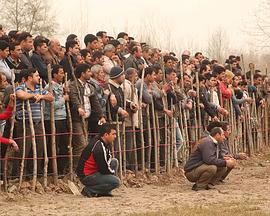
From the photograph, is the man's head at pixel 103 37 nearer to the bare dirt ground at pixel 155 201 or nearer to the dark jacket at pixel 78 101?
the dark jacket at pixel 78 101

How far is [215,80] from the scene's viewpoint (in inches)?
601

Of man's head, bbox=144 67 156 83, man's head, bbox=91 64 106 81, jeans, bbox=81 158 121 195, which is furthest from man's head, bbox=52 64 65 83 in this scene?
man's head, bbox=144 67 156 83

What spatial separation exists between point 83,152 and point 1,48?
85.6 inches

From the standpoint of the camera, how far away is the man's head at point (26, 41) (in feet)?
38.3

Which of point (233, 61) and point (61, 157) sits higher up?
point (233, 61)

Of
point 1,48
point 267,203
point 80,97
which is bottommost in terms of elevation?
point 267,203

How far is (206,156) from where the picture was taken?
11578 millimetres

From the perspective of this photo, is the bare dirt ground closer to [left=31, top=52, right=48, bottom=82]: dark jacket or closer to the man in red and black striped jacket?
the man in red and black striped jacket

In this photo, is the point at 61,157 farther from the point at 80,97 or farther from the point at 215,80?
the point at 215,80

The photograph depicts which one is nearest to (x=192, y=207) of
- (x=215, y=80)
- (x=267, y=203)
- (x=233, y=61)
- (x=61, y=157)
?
(x=267, y=203)

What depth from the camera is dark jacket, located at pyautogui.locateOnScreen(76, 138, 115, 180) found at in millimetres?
10578

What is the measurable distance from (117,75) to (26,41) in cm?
175

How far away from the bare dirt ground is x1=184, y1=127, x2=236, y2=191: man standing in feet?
0.76

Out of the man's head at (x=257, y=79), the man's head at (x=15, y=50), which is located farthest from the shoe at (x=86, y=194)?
the man's head at (x=257, y=79)
